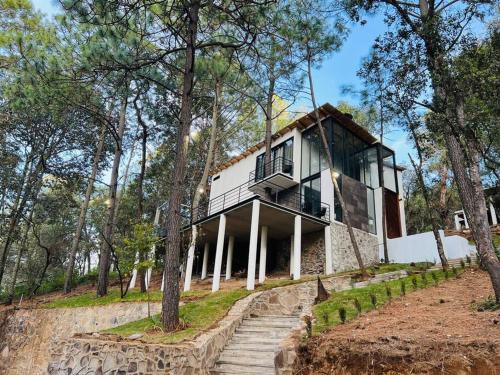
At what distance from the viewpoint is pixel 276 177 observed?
17266 mm

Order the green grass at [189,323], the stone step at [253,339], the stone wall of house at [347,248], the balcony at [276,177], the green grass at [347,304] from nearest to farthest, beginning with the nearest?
the green grass at [347,304] → the green grass at [189,323] → the stone step at [253,339] → the stone wall of house at [347,248] → the balcony at [276,177]

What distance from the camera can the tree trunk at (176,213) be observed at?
748cm

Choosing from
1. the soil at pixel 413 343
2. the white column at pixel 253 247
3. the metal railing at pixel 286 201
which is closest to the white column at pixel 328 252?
the metal railing at pixel 286 201

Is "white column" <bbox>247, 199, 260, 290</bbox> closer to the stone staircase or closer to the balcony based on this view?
the stone staircase

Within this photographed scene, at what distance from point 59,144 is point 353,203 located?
17403 mm

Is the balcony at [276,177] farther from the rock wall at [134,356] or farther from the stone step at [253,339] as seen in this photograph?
the rock wall at [134,356]

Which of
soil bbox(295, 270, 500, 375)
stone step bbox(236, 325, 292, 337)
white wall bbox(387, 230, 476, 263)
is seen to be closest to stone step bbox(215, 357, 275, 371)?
stone step bbox(236, 325, 292, 337)

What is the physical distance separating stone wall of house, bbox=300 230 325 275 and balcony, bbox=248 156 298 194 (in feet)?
9.52

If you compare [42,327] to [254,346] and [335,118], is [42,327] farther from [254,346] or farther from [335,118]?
[335,118]

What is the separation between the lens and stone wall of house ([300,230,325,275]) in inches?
605

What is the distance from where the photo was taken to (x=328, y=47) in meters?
15.4

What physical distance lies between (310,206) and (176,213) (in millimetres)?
9559

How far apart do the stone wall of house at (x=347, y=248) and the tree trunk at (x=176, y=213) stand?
8.88 metres

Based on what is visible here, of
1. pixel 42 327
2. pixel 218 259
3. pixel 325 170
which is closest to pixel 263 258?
pixel 218 259
